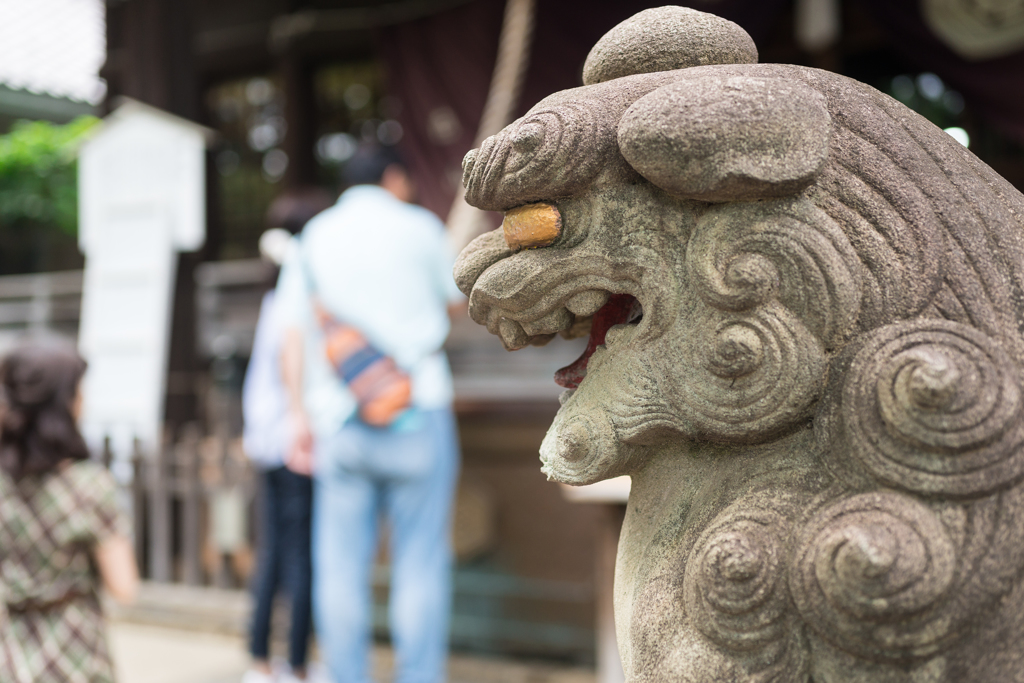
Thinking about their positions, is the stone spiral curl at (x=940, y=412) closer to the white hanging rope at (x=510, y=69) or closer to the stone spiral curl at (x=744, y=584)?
the stone spiral curl at (x=744, y=584)

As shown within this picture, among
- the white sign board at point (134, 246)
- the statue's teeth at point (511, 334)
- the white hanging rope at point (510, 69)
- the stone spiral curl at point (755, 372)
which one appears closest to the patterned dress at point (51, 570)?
the statue's teeth at point (511, 334)

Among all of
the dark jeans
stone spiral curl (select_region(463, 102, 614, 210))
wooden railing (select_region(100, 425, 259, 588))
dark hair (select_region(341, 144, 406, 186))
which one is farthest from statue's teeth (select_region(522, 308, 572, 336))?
wooden railing (select_region(100, 425, 259, 588))

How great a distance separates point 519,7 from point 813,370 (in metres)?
3.05

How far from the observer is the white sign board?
3.96 meters

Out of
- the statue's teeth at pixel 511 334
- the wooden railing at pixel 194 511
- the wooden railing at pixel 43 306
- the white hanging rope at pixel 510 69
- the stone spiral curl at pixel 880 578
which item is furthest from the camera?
the wooden railing at pixel 43 306

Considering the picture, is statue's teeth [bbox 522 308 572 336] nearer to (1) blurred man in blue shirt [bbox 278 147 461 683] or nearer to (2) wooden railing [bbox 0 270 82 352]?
(1) blurred man in blue shirt [bbox 278 147 461 683]

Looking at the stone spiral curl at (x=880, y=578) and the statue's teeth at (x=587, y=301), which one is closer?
the stone spiral curl at (x=880, y=578)

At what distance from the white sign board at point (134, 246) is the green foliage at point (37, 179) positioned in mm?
4587

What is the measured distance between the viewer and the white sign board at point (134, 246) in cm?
396

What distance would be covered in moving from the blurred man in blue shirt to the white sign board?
2061 mm

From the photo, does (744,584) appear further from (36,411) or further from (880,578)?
(36,411)

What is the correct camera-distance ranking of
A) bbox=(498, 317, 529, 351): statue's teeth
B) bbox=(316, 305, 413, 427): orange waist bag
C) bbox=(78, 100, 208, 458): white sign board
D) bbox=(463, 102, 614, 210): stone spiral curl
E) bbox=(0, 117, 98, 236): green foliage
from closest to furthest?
bbox=(463, 102, 614, 210): stone spiral curl → bbox=(498, 317, 529, 351): statue's teeth → bbox=(316, 305, 413, 427): orange waist bag → bbox=(78, 100, 208, 458): white sign board → bbox=(0, 117, 98, 236): green foliage

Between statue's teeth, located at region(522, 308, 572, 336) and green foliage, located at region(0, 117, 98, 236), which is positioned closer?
statue's teeth, located at region(522, 308, 572, 336)

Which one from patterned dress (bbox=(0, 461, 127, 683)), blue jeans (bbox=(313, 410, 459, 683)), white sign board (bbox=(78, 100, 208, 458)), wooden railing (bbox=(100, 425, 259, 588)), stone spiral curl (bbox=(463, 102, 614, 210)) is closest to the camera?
stone spiral curl (bbox=(463, 102, 614, 210))
